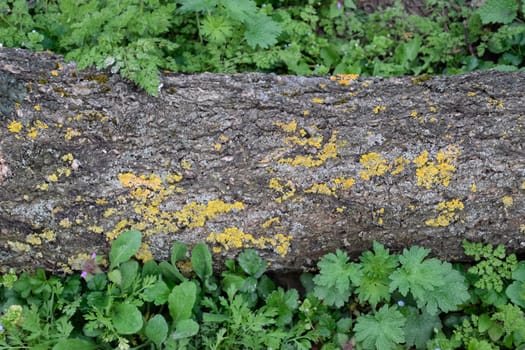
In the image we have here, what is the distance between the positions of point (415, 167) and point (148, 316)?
58.9 inches

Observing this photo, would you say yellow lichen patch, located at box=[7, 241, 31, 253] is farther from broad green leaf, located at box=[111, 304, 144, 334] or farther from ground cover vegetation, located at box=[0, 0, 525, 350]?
broad green leaf, located at box=[111, 304, 144, 334]

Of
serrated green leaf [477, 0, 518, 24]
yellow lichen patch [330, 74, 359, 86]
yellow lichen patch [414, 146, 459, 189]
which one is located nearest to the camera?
yellow lichen patch [414, 146, 459, 189]

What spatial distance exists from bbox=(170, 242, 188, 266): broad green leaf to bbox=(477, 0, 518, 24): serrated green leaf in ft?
7.72

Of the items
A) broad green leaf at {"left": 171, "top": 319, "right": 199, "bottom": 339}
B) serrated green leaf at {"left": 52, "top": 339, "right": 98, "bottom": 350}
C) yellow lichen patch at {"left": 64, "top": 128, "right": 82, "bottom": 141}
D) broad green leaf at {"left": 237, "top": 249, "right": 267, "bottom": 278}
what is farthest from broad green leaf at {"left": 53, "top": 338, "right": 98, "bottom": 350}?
yellow lichen patch at {"left": 64, "top": 128, "right": 82, "bottom": 141}

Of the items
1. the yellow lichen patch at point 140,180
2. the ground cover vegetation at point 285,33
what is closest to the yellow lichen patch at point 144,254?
the yellow lichen patch at point 140,180

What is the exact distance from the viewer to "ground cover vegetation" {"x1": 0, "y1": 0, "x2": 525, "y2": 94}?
2.94 meters

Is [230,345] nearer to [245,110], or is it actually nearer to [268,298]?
[268,298]

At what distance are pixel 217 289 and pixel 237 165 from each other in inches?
27.7

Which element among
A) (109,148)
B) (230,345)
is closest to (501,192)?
(230,345)

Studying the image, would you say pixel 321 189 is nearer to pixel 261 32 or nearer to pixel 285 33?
pixel 261 32

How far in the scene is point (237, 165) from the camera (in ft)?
8.10

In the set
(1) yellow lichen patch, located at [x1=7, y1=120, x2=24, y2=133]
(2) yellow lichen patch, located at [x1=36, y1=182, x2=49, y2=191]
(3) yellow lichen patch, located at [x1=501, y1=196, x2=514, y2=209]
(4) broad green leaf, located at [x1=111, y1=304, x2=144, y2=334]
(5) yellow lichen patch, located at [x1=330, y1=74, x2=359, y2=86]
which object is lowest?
(4) broad green leaf, located at [x1=111, y1=304, x2=144, y2=334]

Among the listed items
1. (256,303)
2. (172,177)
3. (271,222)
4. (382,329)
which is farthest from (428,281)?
(172,177)

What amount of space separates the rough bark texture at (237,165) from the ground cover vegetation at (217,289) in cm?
12
